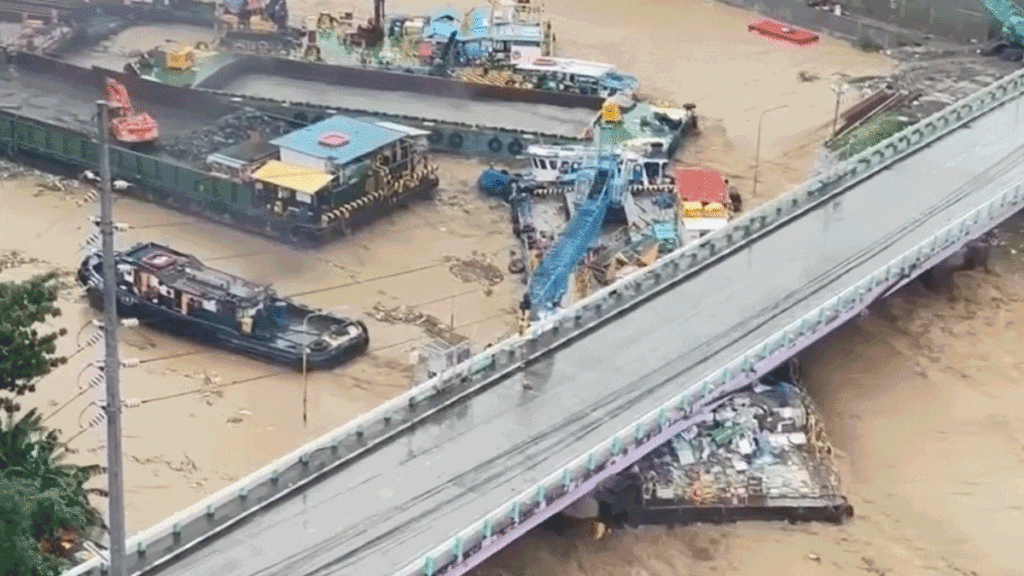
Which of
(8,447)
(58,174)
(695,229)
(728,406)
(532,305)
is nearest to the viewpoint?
(8,447)

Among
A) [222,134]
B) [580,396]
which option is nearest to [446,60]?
[222,134]

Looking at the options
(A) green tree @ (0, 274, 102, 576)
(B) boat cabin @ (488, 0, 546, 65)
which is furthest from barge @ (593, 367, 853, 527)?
(B) boat cabin @ (488, 0, 546, 65)

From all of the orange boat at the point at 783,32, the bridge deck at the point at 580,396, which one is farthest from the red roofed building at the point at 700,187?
the orange boat at the point at 783,32

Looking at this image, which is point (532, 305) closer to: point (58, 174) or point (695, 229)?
point (695, 229)

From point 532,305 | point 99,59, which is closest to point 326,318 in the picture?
point 532,305

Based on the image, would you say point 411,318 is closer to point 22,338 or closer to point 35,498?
point 22,338

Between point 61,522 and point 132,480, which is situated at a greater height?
point 61,522

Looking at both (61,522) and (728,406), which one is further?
(728,406)
